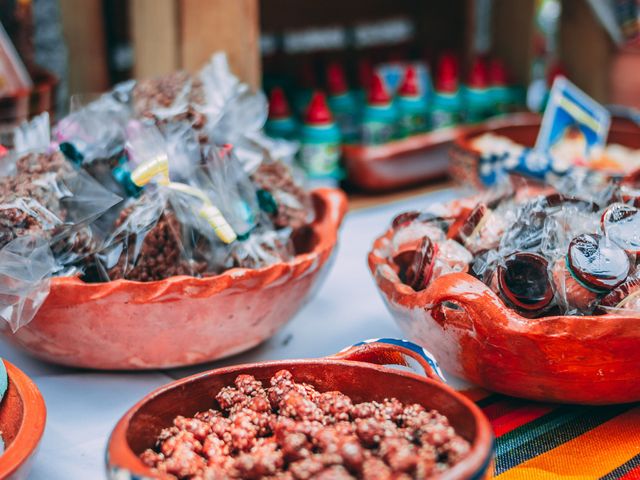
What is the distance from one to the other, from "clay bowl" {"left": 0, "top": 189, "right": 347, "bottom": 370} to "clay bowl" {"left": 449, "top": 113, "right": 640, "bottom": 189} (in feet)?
1.94

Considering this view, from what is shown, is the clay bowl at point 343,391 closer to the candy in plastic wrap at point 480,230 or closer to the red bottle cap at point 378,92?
the candy in plastic wrap at point 480,230

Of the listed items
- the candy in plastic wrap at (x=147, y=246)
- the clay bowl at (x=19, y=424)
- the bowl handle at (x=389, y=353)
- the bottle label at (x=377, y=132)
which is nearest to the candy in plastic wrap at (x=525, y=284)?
the bowl handle at (x=389, y=353)

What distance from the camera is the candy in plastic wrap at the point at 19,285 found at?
30.9 inches

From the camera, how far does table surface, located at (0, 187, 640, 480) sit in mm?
728

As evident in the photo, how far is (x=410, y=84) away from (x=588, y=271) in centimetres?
121

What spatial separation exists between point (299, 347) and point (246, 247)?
0.58 feet

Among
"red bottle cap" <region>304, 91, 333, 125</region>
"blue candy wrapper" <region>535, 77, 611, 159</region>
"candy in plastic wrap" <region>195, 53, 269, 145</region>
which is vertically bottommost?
"red bottle cap" <region>304, 91, 333, 125</region>

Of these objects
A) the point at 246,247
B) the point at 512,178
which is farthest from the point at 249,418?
the point at 512,178

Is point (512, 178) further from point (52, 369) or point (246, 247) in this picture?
point (52, 369)

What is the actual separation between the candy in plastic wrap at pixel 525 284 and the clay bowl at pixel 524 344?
29 millimetres

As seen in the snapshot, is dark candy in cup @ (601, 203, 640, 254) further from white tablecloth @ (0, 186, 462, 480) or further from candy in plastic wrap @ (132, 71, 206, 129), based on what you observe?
candy in plastic wrap @ (132, 71, 206, 129)

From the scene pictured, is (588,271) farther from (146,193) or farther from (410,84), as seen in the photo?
(410,84)

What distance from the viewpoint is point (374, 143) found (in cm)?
182

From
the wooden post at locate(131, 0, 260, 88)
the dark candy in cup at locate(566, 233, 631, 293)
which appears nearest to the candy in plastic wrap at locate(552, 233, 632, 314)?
the dark candy in cup at locate(566, 233, 631, 293)
